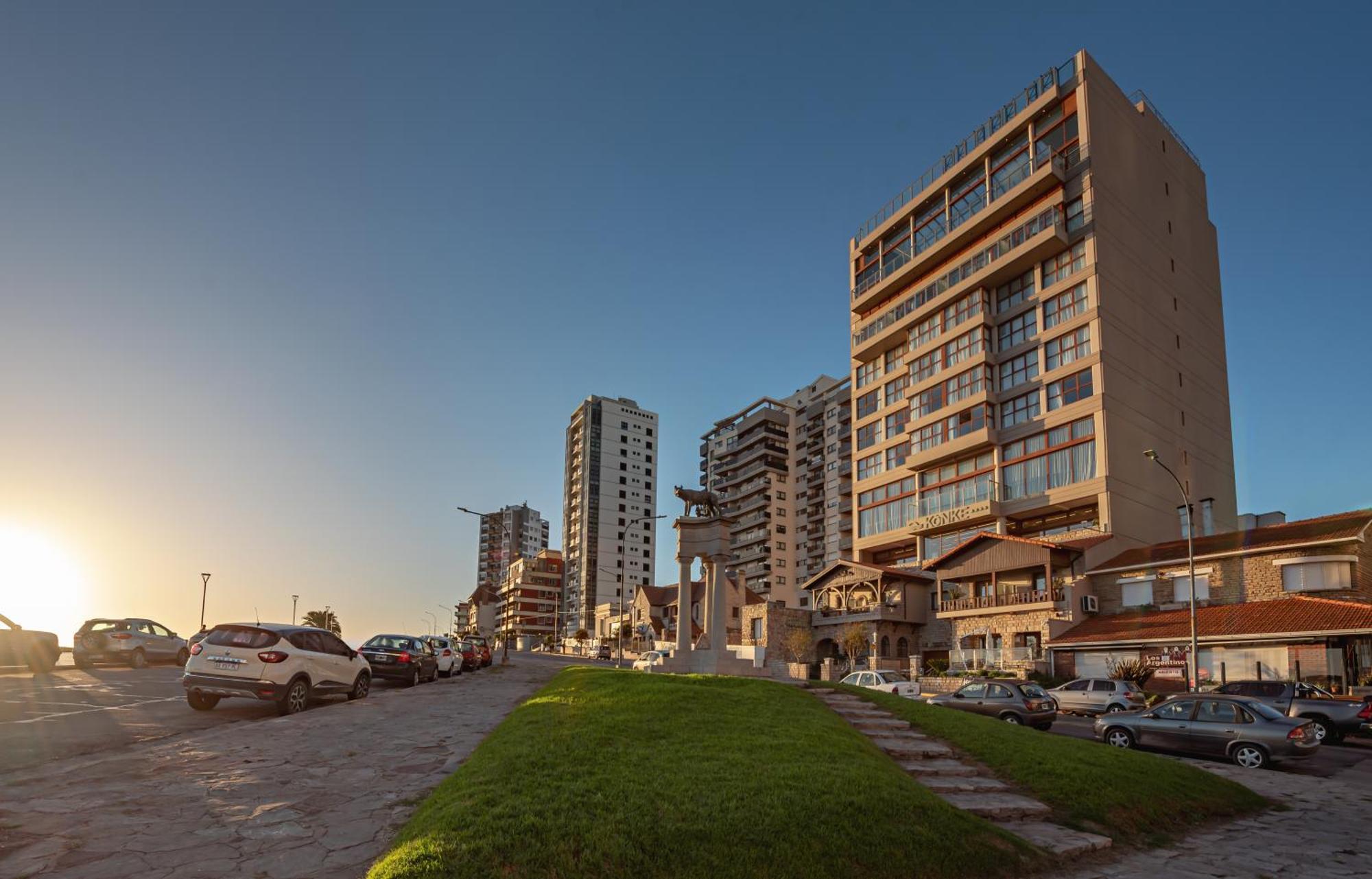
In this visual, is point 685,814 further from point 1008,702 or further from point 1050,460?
point 1050,460

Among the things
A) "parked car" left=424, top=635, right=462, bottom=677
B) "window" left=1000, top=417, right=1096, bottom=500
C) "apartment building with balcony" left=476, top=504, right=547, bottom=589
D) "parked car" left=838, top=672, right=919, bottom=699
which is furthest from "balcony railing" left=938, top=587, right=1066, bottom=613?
"apartment building with balcony" left=476, top=504, right=547, bottom=589

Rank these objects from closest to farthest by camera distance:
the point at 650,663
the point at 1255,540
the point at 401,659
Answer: the point at 401,659 < the point at 650,663 < the point at 1255,540

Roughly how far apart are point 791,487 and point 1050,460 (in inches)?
2494

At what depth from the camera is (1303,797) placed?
14.2 m

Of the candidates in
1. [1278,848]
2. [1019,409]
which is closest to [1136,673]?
[1019,409]

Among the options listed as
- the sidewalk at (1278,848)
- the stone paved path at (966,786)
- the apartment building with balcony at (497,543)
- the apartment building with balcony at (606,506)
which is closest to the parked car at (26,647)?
the stone paved path at (966,786)

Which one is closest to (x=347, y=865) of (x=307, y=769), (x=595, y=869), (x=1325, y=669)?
(x=595, y=869)

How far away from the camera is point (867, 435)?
74625 mm

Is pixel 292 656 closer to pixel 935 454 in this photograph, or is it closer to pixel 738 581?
pixel 935 454

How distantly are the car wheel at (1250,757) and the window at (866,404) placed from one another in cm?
5753

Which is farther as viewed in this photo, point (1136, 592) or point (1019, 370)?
point (1019, 370)

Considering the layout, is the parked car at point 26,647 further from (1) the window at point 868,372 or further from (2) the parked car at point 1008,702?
(1) the window at point 868,372

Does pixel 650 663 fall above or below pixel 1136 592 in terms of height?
below

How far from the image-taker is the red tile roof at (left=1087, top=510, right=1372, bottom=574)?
124ft
